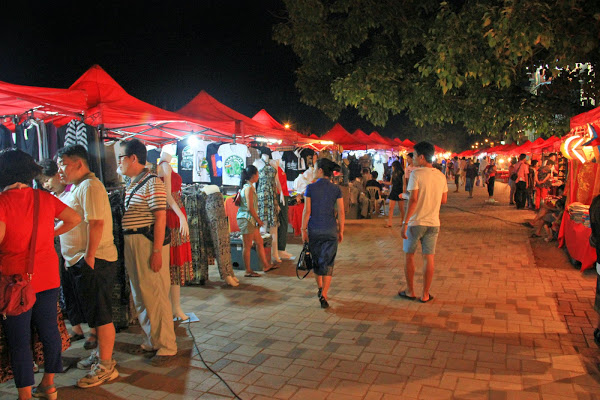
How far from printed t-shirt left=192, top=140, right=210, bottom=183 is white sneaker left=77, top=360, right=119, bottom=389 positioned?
398 centimetres

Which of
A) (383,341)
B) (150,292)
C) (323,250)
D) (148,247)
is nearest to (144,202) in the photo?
(148,247)

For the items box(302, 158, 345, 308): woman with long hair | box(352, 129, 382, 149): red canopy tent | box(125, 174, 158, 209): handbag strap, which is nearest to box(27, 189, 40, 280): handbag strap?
box(125, 174, 158, 209): handbag strap

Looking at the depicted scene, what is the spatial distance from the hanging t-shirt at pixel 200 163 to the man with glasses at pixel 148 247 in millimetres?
3318

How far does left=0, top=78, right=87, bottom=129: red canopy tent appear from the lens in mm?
4246

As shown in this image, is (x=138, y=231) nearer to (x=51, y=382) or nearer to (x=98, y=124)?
(x=51, y=382)

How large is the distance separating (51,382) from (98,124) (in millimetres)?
2903

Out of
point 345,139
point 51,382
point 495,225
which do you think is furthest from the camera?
point 345,139

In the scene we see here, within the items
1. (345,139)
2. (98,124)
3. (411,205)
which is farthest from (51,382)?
(345,139)

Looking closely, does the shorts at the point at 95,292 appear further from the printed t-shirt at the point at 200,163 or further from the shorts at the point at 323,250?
the printed t-shirt at the point at 200,163

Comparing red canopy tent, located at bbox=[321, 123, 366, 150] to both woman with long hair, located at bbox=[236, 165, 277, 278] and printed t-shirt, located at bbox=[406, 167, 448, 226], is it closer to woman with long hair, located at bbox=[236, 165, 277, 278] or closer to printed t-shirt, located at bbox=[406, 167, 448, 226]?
woman with long hair, located at bbox=[236, 165, 277, 278]

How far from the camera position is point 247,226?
6.94 metres

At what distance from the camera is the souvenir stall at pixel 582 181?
6492mm

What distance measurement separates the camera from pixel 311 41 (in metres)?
11.5

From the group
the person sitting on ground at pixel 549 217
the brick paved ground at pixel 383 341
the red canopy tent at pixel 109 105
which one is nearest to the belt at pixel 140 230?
the brick paved ground at pixel 383 341
